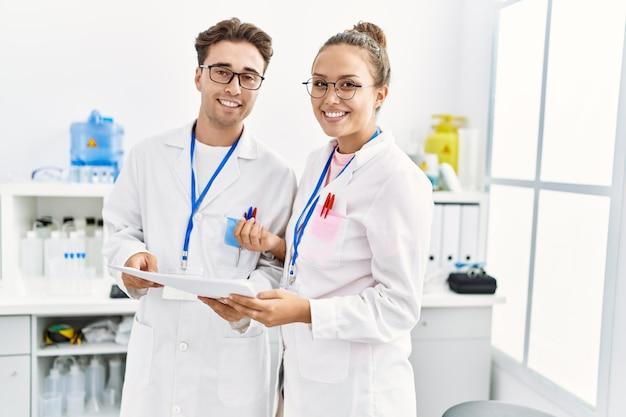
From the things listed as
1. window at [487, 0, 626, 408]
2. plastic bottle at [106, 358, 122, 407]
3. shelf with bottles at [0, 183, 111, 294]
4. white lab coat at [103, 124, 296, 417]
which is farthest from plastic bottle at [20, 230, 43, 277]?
window at [487, 0, 626, 408]

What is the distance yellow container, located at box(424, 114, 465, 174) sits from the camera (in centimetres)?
286

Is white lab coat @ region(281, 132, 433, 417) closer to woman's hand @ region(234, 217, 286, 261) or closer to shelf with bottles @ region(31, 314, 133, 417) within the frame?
woman's hand @ region(234, 217, 286, 261)

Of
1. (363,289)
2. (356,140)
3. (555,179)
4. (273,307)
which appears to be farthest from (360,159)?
(555,179)

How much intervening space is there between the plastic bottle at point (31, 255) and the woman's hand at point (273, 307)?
5.24 ft

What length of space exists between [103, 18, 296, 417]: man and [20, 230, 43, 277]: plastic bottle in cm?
110

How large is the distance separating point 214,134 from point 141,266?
0.42m

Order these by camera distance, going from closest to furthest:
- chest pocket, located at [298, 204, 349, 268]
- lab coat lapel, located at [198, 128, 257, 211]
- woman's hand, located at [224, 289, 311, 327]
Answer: woman's hand, located at [224, 289, 311, 327] → chest pocket, located at [298, 204, 349, 268] → lab coat lapel, located at [198, 128, 257, 211]

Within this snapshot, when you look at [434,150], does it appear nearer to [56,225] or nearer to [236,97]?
[236,97]

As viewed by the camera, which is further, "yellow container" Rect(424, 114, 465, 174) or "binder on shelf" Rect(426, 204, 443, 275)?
"yellow container" Rect(424, 114, 465, 174)

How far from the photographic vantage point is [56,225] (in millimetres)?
2674

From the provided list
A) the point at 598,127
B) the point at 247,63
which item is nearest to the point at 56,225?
the point at 247,63

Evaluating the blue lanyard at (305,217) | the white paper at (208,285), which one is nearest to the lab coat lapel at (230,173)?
the blue lanyard at (305,217)

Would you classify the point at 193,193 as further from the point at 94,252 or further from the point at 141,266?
the point at 94,252

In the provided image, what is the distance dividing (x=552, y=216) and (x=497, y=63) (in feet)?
2.89
